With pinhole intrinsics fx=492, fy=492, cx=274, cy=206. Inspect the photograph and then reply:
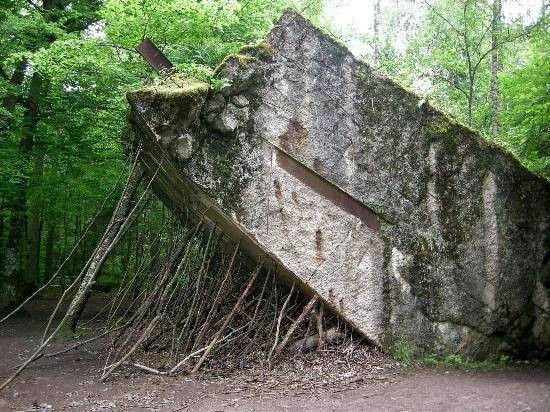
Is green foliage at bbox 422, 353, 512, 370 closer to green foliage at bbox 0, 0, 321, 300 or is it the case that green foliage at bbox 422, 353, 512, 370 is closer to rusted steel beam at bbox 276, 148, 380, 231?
rusted steel beam at bbox 276, 148, 380, 231

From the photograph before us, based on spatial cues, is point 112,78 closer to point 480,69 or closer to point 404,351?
point 404,351

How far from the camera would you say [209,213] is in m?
7.09

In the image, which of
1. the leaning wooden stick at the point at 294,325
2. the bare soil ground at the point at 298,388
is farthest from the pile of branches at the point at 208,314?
the bare soil ground at the point at 298,388

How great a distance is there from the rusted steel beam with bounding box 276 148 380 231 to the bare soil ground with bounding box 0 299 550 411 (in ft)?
5.47

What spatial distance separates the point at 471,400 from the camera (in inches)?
179

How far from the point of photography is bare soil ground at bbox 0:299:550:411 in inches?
185

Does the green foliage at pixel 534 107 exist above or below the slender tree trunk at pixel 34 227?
above

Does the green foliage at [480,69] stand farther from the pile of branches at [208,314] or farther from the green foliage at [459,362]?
the pile of branches at [208,314]

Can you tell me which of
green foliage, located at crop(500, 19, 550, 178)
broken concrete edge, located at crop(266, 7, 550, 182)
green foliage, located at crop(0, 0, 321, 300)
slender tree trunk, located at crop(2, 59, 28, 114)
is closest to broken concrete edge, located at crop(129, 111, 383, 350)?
green foliage, located at crop(0, 0, 321, 300)

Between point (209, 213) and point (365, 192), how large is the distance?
2244 mm

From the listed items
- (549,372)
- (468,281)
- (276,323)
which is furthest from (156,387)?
(549,372)

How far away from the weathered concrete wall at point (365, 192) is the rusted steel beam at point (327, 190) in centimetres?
2

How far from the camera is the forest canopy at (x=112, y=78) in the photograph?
7.20 m

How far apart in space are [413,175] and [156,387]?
4.11m
